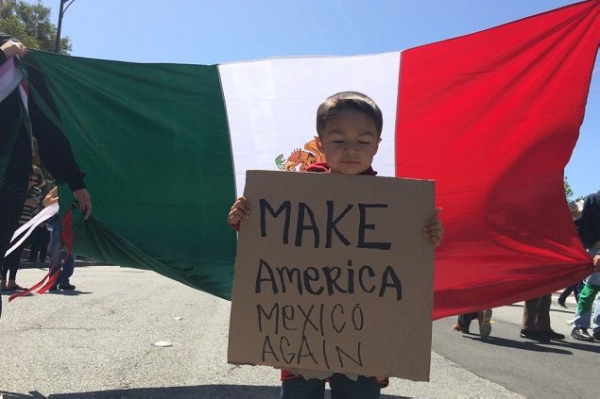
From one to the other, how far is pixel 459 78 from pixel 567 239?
1.05 m

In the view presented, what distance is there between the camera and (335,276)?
7.07ft

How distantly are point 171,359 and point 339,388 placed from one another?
2086 millimetres

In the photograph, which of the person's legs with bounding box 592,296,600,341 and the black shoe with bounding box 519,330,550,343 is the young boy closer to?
the black shoe with bounding box 519,330,550,343

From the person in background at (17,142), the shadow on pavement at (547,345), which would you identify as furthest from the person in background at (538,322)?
the person in background at (17,142)

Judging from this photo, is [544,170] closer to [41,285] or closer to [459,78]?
[459,78]

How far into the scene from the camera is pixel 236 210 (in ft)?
7.15

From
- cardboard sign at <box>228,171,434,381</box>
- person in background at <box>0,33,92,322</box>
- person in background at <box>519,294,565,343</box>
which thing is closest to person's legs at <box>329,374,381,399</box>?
cardboard sign at <box>228,171,434,381</box>

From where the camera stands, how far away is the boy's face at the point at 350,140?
2.22 metres

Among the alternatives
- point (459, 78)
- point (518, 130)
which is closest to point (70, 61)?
point (459, 78)

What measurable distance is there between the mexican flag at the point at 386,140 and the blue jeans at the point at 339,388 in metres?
1.13

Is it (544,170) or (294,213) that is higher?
(544,170)

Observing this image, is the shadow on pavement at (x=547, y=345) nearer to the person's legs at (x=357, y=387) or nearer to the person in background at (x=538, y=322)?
the person in background at (x=538, y=322)

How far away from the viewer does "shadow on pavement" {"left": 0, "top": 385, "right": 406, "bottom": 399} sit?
120 inches

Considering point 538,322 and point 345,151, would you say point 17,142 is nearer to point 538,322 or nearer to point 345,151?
point 345,151
